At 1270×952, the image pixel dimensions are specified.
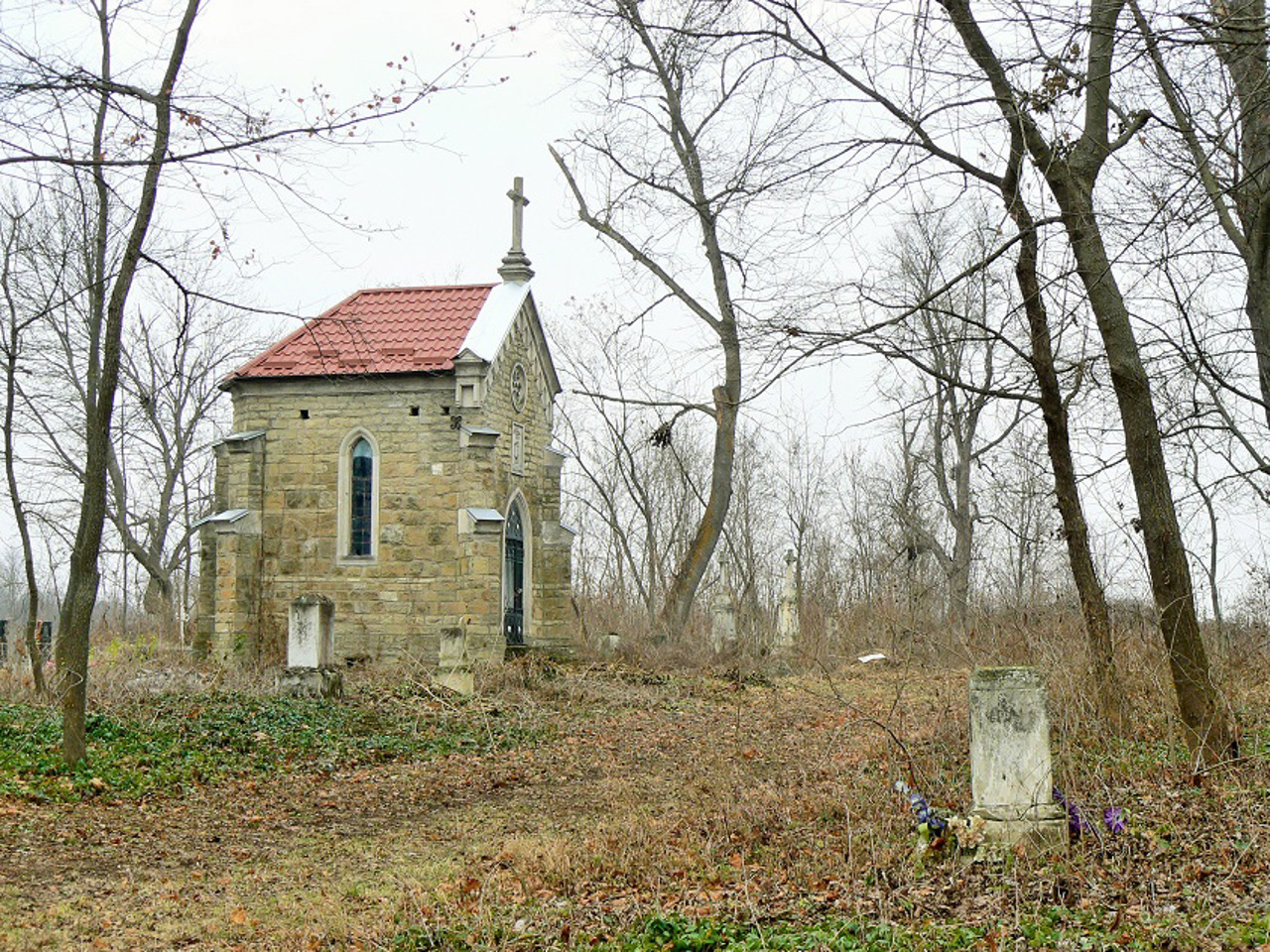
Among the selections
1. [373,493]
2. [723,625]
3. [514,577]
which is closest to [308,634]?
[373,493]

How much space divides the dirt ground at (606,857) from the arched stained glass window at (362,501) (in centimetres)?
1006

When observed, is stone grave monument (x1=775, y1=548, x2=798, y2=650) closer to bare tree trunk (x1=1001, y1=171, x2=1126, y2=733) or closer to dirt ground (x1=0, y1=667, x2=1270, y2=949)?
dirt ground (x1=0, y1=667, x2=1270, y2=949)

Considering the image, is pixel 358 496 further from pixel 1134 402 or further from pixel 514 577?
pixel 1134 402

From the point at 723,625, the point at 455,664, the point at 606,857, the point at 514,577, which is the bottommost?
the point at 606,857

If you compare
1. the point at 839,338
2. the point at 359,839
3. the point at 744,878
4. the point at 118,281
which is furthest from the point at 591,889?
the point at 118,281

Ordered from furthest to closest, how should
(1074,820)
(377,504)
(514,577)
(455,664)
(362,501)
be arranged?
(514,577) → (362,501) → (377,504) → (455,664) → (1074,820)

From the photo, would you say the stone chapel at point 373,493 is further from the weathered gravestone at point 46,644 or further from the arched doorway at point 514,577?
the weathered gravestone at point 46,644

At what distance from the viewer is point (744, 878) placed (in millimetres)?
7031

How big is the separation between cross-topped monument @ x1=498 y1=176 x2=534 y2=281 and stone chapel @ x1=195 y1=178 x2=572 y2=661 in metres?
1.62

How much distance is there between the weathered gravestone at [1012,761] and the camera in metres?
7.32

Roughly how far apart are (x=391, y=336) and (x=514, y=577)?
534 centimetres

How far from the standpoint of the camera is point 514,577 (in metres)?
24.7

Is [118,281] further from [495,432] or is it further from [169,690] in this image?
[495,432]

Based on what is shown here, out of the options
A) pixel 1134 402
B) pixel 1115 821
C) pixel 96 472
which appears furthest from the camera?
pixel 96 472
